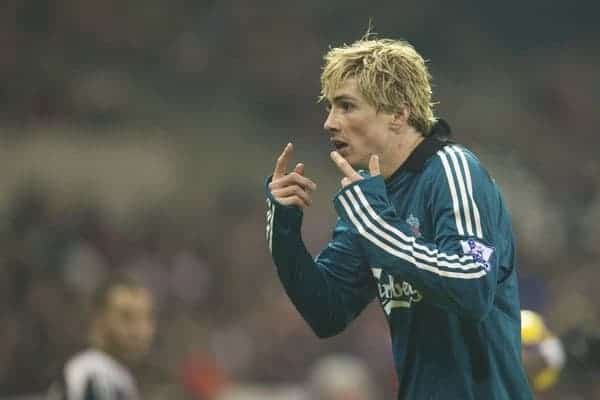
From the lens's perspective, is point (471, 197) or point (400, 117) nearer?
point (471, 197)

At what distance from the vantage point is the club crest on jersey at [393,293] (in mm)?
3021

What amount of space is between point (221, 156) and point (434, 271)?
22.8ft

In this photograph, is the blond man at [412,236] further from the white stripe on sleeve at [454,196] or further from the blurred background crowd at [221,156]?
the blurred background crowd at [221,156]

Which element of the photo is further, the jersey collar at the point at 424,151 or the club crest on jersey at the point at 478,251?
the jersey collar at the point at 424,151

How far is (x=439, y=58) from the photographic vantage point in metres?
10.6

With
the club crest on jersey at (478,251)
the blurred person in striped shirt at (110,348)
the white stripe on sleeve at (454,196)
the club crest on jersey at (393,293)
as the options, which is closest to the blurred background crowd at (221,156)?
the blurred person in striped shirt at (110,348)

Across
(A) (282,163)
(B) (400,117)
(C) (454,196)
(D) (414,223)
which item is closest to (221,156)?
(A) (282,163)

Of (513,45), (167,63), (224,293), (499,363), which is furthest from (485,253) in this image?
(513,45)

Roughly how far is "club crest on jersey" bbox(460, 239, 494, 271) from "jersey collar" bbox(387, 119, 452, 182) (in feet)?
1.07

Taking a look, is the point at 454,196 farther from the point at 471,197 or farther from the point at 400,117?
the point at 400,117

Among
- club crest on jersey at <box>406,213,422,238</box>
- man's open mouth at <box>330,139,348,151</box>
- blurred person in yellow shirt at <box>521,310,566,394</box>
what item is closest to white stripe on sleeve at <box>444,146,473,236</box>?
club crest on jersey at <box>406,213,422,238</box>

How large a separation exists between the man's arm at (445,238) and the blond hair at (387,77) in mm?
219

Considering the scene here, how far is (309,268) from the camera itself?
321 centimetres

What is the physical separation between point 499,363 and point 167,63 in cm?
737
